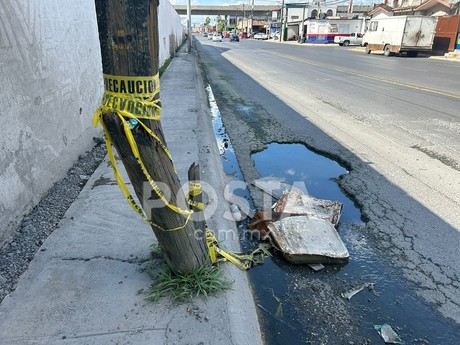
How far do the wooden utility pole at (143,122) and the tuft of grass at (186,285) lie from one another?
0.49ft

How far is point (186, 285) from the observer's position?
8.13 feet

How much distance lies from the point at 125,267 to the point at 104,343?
73 centimetres

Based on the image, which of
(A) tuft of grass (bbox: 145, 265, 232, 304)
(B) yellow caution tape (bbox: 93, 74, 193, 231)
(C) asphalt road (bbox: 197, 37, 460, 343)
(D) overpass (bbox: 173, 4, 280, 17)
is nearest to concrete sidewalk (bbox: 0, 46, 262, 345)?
(A) tuft of grass (bbox: 145, 265, 232, 304)

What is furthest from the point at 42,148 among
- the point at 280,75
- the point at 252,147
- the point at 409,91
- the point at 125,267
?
the point at 280,75

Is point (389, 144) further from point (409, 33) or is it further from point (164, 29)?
point (409, 33)

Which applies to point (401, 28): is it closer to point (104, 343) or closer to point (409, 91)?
point (409, 91)

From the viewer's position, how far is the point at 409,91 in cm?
1109

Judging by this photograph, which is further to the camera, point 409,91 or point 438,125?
point 409,91

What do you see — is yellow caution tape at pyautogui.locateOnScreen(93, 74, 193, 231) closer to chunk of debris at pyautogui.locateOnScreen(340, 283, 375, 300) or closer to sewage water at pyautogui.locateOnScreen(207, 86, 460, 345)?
sewage water at pyautogui.locateOnScreen(207, 86, 460, 345)

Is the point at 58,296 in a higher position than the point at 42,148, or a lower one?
lower

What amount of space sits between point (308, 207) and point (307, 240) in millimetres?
667

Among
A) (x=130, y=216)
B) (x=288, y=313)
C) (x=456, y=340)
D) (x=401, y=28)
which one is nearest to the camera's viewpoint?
(x=456, y=340)

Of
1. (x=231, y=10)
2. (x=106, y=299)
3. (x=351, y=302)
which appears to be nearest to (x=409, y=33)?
(x=351, y=302)

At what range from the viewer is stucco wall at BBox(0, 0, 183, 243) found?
3.08m
